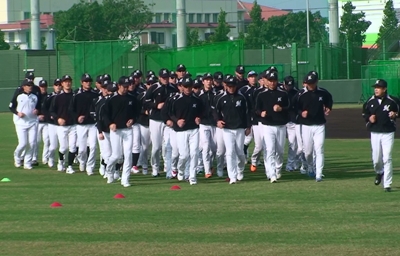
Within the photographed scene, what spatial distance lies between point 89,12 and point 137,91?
196 ft

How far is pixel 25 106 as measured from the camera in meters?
23.5

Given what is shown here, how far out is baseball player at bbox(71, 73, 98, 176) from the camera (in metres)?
21.9

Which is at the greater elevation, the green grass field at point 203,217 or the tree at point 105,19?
the tree at point 105,19

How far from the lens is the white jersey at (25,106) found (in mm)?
23500

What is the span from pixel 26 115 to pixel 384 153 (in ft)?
32.6

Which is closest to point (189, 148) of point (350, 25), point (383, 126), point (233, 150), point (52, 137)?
point (233, 150)

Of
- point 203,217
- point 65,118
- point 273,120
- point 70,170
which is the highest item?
point 65,118

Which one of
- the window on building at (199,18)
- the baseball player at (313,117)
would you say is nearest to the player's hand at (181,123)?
the baseball player at (313,117)

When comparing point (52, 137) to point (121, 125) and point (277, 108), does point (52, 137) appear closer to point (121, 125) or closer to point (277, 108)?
point (121, 125)

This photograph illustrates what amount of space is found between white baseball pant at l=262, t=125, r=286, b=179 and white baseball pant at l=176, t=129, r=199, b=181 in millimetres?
1452

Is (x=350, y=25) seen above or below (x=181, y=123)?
above

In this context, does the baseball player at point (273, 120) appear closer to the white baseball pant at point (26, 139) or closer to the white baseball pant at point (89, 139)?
the white baseball pant at point (89, 139)

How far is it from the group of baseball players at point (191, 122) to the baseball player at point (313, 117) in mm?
Answer: 21

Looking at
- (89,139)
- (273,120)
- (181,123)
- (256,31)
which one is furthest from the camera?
(256,31)
